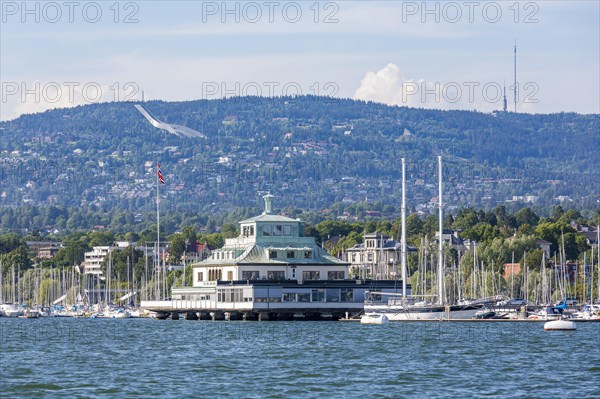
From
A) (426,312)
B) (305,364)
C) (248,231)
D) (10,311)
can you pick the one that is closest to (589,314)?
(426,312)

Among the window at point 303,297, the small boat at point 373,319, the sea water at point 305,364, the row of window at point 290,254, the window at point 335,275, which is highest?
the row of window at point 290,254

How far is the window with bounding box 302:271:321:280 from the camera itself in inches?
5032

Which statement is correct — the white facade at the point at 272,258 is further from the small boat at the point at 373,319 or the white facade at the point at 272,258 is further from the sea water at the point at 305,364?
the sea water at the point at 305,364

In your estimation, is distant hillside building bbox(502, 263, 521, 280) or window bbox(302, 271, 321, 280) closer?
window bbox(302, 271, 321, 280)

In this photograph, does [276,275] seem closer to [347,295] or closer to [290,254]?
[290,254]

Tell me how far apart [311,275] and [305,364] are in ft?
183

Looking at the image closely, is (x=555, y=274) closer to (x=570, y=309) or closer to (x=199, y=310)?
(x=570, y=309)

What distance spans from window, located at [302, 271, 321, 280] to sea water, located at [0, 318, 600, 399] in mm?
21430

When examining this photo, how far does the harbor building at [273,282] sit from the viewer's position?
123875 millimetres

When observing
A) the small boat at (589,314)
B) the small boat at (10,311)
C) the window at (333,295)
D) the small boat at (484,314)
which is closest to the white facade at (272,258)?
the window at (333,295)

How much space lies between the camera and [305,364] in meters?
72.2

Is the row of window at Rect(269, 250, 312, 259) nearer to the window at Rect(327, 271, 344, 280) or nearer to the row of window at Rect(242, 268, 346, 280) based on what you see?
the row of window at Rect(242, 268, 346, 280)

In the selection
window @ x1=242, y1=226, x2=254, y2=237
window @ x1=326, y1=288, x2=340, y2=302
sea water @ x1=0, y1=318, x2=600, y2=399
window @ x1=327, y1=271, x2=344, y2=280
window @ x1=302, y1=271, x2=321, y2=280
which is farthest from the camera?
window @ x1=242, y1=226, x2=254, y2=237

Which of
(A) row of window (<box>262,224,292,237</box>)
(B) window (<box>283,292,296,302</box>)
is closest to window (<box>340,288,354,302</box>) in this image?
(B) window (<box>283,292,296,302</box>)
